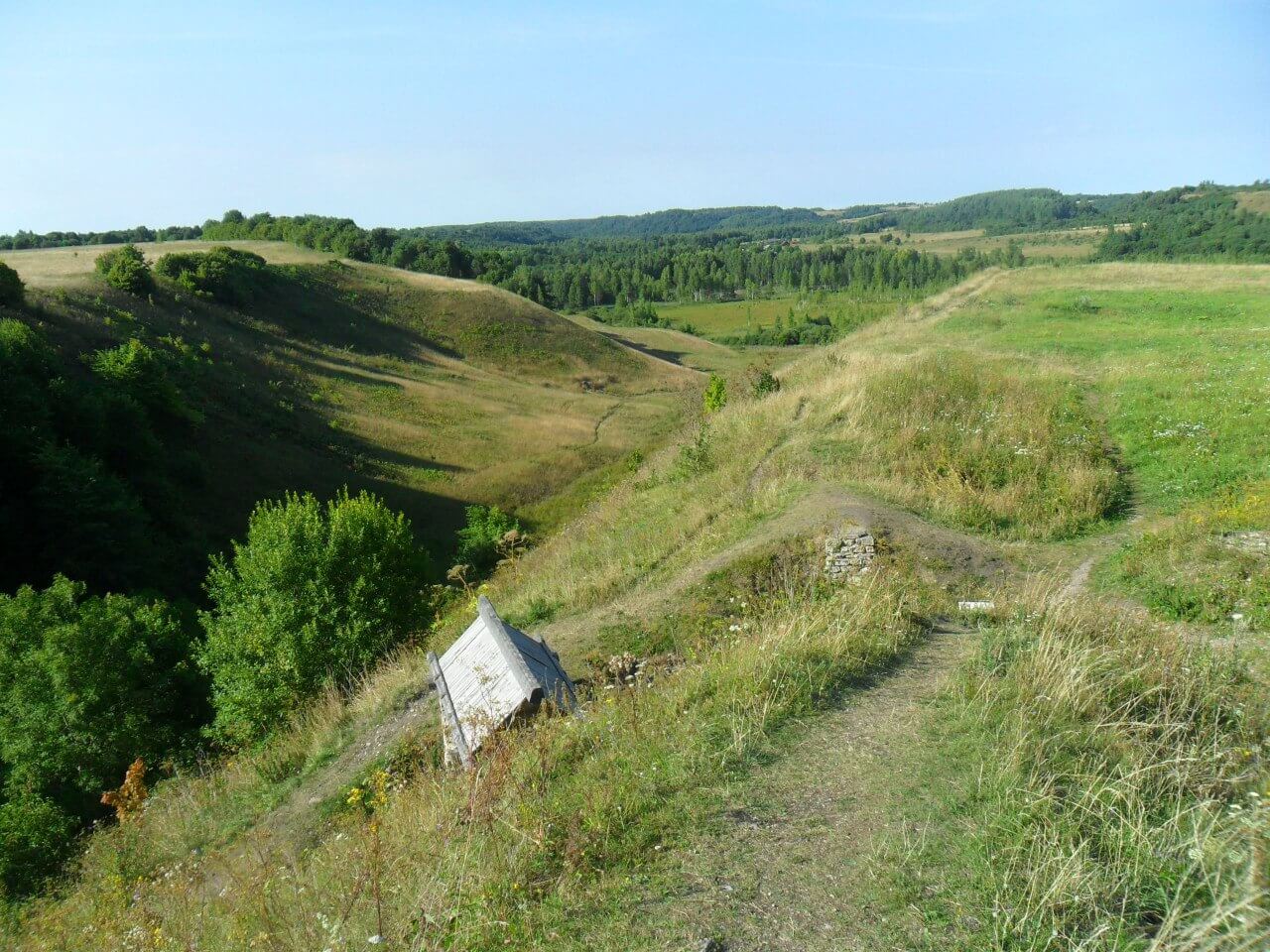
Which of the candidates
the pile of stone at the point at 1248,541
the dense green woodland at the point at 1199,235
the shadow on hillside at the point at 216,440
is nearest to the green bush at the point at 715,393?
the shadow on hillside at the point at 216,440

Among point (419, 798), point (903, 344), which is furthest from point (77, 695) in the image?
point (903, 344)

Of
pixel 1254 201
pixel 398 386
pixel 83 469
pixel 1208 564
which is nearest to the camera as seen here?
pixel 1208 564

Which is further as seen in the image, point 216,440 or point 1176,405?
point 216,440

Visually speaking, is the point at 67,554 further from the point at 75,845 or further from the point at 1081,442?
the point at 1081,442

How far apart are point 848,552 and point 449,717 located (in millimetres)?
5317

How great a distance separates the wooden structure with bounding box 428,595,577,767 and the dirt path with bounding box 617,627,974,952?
6.80 ft

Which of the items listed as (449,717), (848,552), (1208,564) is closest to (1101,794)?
(449,717)

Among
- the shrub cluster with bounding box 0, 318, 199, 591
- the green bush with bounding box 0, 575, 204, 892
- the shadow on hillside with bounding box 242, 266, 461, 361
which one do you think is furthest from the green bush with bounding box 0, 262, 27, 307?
the green bush with bounding box 0, 575, 204, 892

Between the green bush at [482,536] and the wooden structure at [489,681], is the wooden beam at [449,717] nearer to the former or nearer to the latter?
the wooden structure at [489,681]

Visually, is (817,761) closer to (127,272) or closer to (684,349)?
(127,272)

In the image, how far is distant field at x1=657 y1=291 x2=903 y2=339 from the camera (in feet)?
226

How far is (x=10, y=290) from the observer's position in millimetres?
34031

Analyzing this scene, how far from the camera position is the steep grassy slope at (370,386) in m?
34.5

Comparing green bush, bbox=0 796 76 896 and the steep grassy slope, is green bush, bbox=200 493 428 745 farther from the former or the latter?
the steep grassy slope
